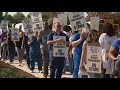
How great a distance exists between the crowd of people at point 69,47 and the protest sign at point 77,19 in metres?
0.09

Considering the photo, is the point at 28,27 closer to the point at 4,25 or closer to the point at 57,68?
the point at 4,25

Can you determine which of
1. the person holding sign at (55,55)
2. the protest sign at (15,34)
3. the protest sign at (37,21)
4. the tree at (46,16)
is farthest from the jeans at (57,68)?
the protest sign at (15,34)

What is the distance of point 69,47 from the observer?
820cm

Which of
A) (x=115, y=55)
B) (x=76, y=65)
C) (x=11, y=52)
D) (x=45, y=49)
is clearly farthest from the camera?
(x=11, y=52)

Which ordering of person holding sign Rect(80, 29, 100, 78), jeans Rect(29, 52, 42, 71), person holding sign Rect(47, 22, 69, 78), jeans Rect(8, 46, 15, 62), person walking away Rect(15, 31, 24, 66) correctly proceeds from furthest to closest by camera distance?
jeans Rect(8, 46, 15, 62)
person walking away Rect(15, 31, 24, 66)
jeans Rect(29, 52, 42, 71)
person holding sign Rect(47, 22, 69, 78)
person holding sign Rect(80, 29, 100, 78)

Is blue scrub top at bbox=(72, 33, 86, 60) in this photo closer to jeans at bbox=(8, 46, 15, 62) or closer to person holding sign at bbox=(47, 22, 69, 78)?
person holding sign at bbox=(47, 22, 69, 78)

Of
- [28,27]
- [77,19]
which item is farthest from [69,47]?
[28,27]

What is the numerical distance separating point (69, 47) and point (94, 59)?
0.62 metres

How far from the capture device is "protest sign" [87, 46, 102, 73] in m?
7.97

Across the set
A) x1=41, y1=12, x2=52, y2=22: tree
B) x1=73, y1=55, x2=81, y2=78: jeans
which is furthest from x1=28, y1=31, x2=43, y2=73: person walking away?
x1=73, y1=55, x2=81, y2=78: jeans

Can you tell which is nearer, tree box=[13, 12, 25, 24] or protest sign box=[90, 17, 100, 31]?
protest sign box=[90, 17, 100, 31]

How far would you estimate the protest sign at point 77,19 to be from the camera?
8.07 meters

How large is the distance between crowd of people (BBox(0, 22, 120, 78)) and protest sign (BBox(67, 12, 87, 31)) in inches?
3.6

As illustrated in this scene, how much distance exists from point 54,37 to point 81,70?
97 centimetres
